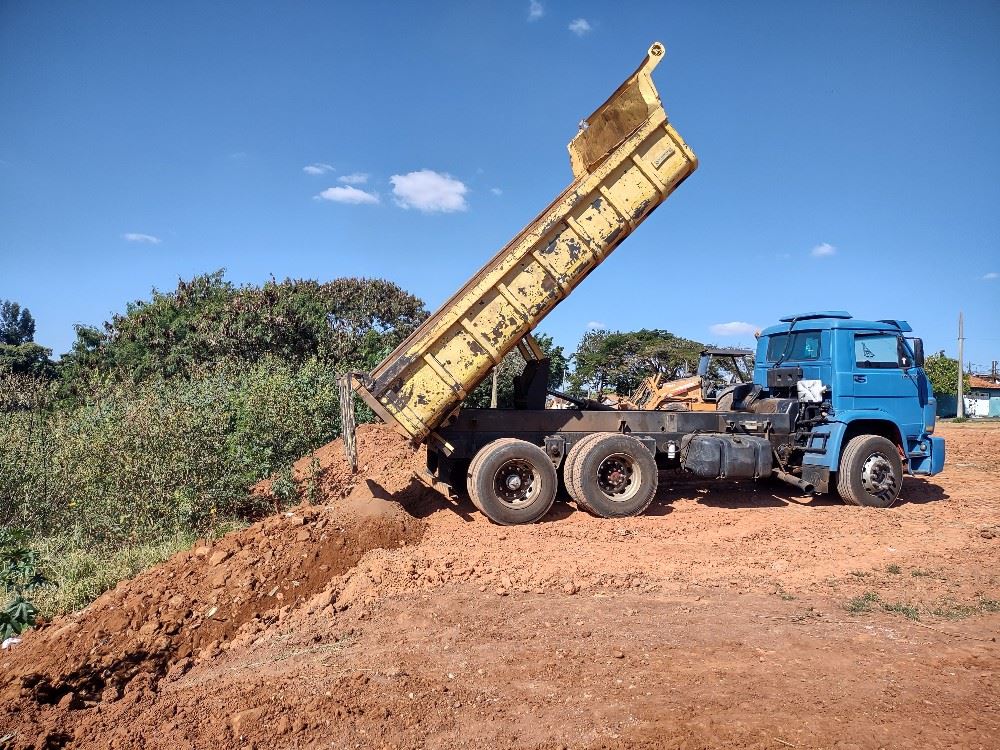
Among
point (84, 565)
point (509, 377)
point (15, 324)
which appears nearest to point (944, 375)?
point (509, 377)

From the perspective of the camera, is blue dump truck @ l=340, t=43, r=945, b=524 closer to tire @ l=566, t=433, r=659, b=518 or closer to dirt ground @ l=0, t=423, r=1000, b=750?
tire @ l=566, t=433, r=659, b=518

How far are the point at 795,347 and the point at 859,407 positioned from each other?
124 centimetres

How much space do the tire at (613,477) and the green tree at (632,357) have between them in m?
20.9

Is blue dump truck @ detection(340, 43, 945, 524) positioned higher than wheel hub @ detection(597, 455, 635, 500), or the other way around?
blue dump truck @ detection(340, 43, 945, 524)

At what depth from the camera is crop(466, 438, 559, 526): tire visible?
788 centimetres

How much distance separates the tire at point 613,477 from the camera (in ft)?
26.8

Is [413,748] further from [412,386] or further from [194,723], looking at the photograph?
[412,386]

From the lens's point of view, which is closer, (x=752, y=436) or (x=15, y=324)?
(x=752, y=436)

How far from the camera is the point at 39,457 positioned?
7906 mm

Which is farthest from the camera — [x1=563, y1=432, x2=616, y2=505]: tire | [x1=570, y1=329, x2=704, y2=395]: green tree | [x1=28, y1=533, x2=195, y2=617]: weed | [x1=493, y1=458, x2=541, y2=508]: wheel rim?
[x1=570, y1=329, x2=704, y2=395]: green tree

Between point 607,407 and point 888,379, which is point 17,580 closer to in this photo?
point 607,407

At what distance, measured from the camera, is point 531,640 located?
4629mm

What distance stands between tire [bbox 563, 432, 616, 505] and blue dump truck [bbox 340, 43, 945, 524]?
0.03 m

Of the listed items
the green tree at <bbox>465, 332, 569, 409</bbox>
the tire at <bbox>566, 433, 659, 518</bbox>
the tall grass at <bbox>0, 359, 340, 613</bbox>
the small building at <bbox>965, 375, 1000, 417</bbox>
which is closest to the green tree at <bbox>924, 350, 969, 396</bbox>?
the small building at <bbox>965, 375, 1000, 417</bbox>
